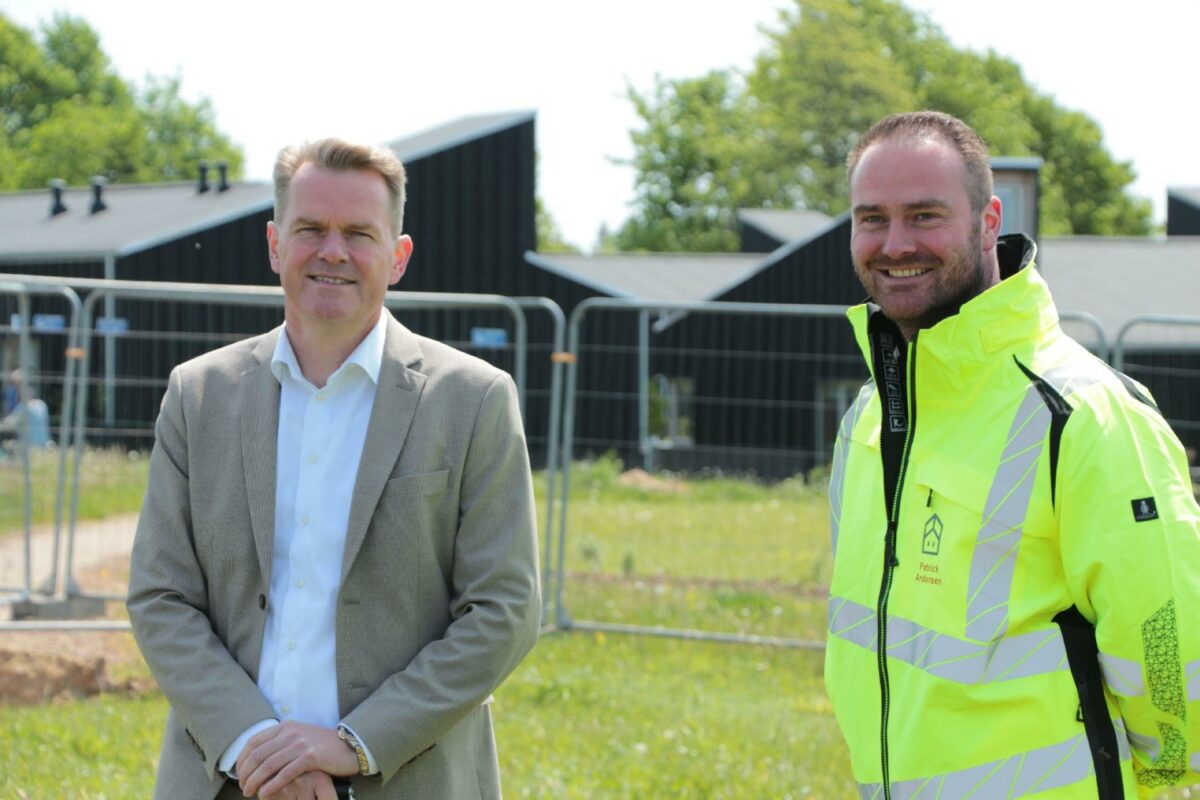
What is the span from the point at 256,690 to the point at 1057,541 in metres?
1.66

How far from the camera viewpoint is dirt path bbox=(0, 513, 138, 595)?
989 cm

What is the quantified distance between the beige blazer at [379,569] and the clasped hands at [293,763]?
6 cm

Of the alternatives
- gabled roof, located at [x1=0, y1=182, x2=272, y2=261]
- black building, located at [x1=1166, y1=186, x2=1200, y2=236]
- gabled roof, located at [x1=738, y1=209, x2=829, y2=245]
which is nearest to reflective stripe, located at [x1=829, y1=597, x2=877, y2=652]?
gabled roof, located at [x1=0, y1=182, x2=272, y2=261]

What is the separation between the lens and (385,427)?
3.14m

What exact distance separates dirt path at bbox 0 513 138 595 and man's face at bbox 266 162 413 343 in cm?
723

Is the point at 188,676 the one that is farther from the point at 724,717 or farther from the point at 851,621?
the point at 724,717

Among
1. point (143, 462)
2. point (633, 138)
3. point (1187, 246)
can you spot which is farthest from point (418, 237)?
point (633, 138)

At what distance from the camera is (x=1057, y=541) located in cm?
270

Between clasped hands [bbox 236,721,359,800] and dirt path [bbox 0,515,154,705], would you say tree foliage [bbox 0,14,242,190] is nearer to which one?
dirt path [bbox 0,515,154,705]

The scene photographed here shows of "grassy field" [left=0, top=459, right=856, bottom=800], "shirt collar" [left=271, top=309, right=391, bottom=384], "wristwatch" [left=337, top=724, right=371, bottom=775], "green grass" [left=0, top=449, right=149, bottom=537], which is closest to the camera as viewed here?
"wristwatch" [left=337, top=724, right=371, bottom=775]

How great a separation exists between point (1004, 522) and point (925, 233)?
64 centimetres

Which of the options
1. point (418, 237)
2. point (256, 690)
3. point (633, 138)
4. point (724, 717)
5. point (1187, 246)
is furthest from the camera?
point (633, 138)

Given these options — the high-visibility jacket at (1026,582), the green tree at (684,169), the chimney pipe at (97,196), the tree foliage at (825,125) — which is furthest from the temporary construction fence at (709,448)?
the green tree at (684,169)

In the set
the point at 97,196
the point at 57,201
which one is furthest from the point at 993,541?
the point at 57,201
